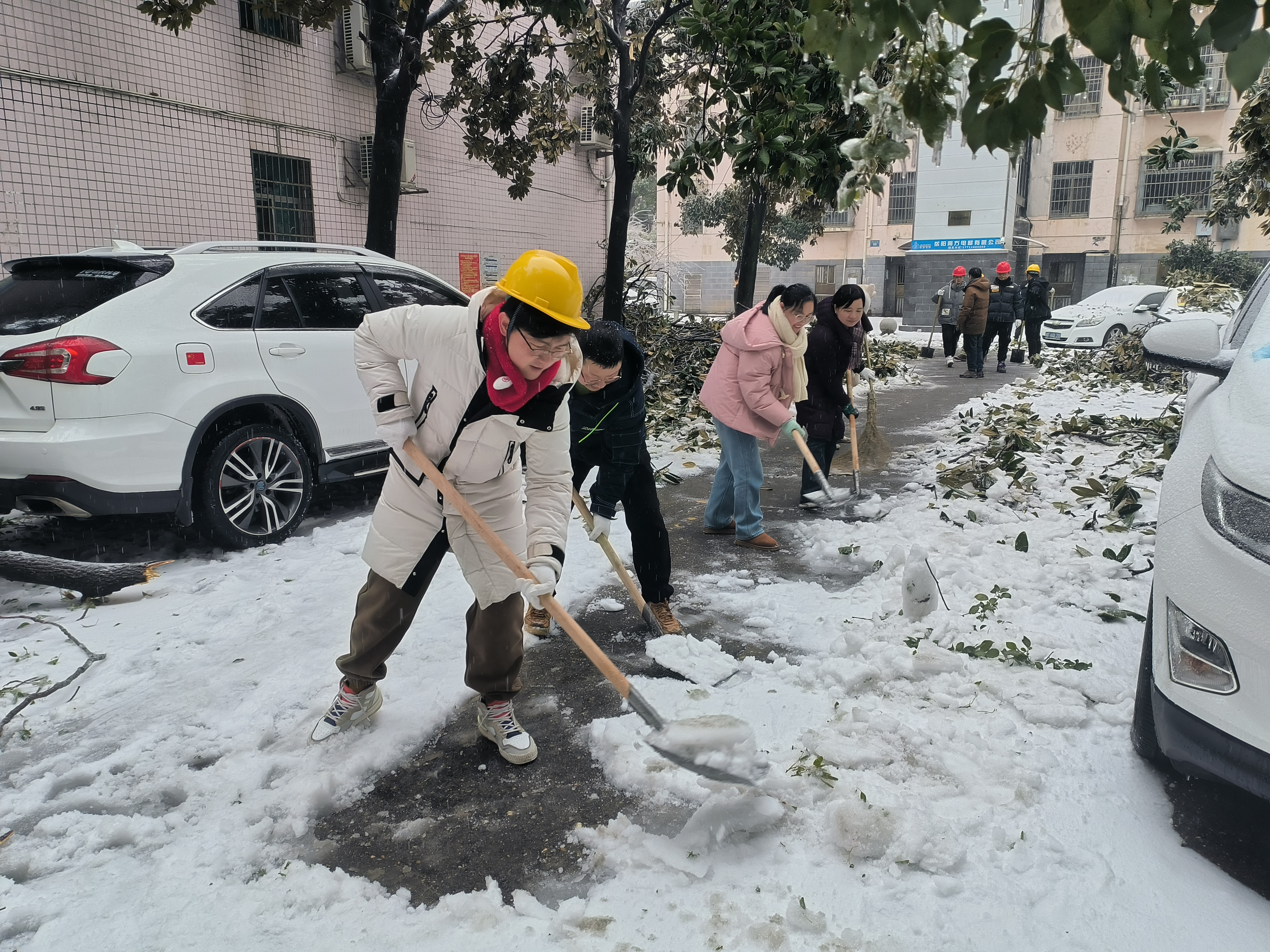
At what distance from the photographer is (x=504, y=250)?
584 inches

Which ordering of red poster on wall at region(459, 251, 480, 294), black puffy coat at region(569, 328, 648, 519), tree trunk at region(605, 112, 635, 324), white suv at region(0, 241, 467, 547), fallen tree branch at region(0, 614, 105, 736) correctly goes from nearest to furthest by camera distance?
fallen tree branch at region(0, 614, 105, 736)
black puffy coat at region(569, 328, 648, 519)
white suv at region(0, 241, 467, 547)
tree trunk at region(605, 112, 635, 324)
red poster on wall at region(459, 251, 480, 294)

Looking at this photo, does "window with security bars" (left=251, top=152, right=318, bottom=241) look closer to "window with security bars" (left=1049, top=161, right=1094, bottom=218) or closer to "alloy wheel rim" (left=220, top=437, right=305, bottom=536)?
"alloy wheel rim" (left=220, top=437, right=305, bottom=536)

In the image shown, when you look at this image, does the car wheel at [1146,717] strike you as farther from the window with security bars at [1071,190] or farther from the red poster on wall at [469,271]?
the window with security bars at [1071,190]

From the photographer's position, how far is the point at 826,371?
641cm

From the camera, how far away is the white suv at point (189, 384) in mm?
4410

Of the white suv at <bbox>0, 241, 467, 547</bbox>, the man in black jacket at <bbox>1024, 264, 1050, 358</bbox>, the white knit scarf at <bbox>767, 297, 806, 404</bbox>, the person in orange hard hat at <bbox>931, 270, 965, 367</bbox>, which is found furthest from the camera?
the man in black jacket at <bbox>1024, 264, 1050, 358</bbox>

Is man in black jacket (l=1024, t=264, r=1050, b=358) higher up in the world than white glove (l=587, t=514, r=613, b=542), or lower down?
higher up

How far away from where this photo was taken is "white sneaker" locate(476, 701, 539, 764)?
315cm

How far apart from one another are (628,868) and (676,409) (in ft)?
26.8

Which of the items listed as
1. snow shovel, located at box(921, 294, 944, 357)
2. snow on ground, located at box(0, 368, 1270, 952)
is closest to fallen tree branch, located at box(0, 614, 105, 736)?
snow on ground, located at box(0, 368, 1270, 952)

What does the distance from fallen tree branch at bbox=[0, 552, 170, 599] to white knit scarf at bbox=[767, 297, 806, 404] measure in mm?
3991

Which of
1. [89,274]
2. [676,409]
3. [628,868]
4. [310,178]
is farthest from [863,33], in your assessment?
[310,178]

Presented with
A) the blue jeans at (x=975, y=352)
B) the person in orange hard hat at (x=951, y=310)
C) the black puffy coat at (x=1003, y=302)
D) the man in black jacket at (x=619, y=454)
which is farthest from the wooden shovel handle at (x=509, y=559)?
the person in orange hard hat at (x=951, y=310)

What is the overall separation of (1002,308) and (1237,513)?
527 inches
